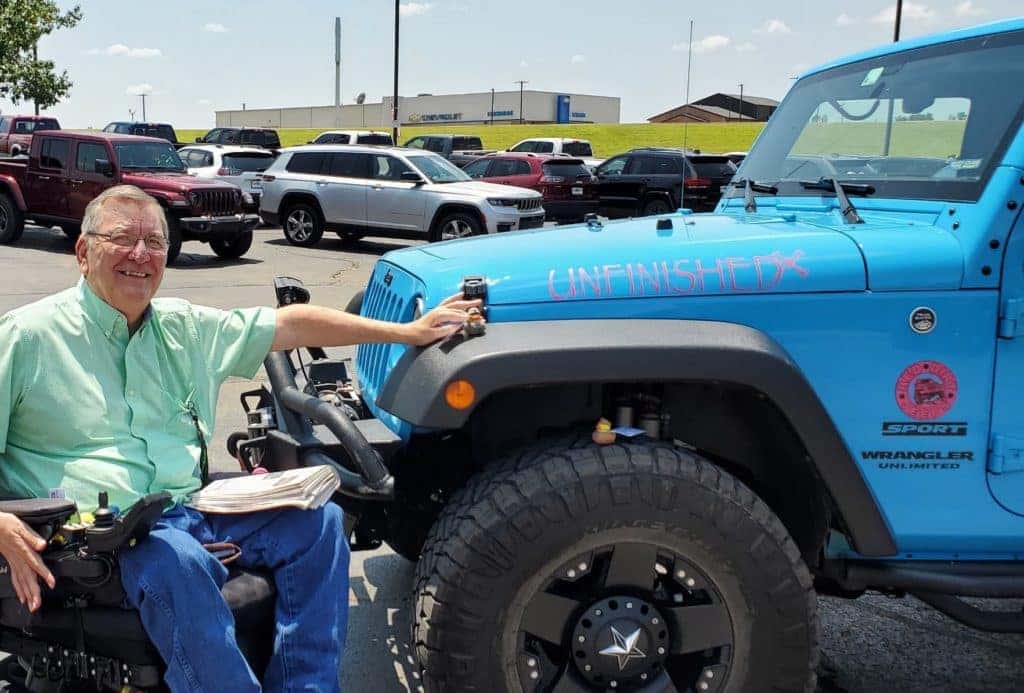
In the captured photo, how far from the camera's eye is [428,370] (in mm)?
2508

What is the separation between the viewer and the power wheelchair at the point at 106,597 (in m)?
2.23

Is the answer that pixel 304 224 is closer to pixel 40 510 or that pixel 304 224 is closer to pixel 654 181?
pixel 654 181

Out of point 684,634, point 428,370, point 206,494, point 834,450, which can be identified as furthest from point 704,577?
point 206,494

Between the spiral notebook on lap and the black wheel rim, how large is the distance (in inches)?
24.6

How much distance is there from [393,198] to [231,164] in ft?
19.3

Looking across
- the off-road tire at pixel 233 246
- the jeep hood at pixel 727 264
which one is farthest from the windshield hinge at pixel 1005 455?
the off-road tire at pixel 233 246

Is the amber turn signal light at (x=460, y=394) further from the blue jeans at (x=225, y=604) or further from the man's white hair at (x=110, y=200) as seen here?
the man's white hair at (x=110, y=200)

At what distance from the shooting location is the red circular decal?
251cm

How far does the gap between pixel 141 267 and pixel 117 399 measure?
37 centimetres

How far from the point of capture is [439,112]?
288 feet

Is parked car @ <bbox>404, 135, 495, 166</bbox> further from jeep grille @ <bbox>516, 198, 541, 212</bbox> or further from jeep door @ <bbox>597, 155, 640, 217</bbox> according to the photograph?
jeep grille @ <bbox>516, 198, 541, 212</bbox>

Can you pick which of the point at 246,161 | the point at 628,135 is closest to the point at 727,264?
the point at 246,161

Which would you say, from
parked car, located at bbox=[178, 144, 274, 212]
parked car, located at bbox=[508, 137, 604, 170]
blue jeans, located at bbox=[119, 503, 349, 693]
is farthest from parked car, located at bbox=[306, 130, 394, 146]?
blue jeans, located at bbox=[119, 503, 349, 693]

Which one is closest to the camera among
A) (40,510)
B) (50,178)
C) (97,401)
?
(40,510)
